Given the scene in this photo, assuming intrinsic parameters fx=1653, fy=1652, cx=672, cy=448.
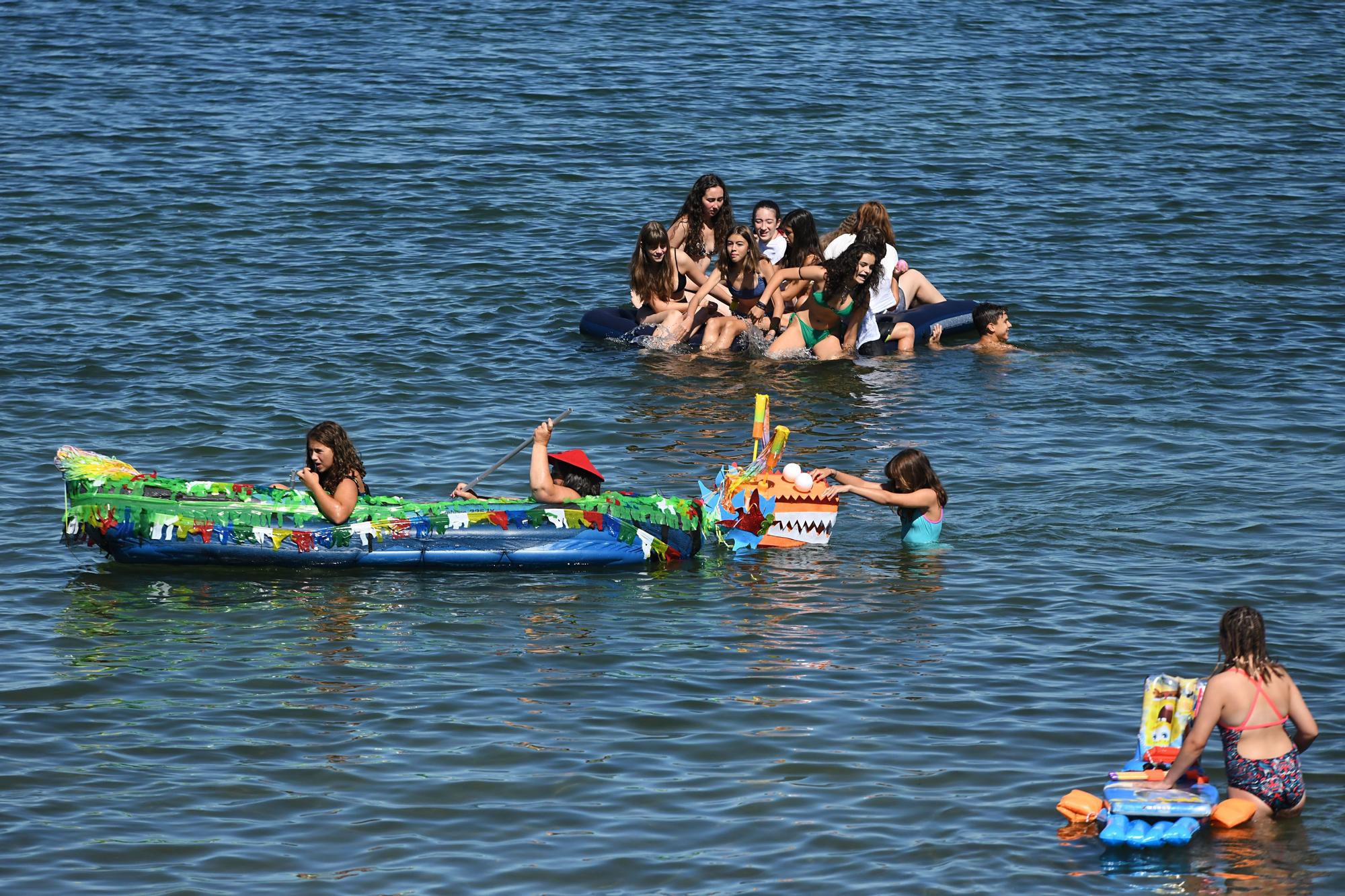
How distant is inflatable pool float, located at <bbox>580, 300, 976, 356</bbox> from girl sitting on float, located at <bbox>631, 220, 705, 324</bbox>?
0.52 feet

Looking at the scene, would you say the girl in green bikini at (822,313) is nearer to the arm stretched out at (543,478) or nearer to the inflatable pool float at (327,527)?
the inflatable pool float at (327,527)

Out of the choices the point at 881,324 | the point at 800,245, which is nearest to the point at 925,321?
the point at 881,324

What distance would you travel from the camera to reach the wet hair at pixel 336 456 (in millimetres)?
10047

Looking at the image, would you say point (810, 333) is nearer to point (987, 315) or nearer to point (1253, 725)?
point (987, 315)

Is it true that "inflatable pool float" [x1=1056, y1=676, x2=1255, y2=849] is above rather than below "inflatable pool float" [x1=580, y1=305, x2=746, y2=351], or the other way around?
below

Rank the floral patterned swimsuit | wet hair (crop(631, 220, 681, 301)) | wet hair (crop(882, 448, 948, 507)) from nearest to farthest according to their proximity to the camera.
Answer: the floral patterned swimsuit < wet hair (crop(882, 448, 948, 507)) < wet hair (crop(631, 220, 681, 301))

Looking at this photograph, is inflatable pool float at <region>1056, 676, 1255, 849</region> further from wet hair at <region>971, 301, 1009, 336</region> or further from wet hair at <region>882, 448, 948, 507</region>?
wet hair at <region>971, 301, 1009, 336</region>

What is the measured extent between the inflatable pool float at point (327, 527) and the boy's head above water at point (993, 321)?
583cm

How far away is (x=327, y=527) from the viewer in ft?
33.7

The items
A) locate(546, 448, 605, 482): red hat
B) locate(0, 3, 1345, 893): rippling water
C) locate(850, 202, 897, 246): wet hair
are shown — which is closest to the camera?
locate(0, 3, 1345, 893): rippling water

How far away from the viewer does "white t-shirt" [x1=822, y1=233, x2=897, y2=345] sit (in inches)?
593

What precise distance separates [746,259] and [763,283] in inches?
14.4

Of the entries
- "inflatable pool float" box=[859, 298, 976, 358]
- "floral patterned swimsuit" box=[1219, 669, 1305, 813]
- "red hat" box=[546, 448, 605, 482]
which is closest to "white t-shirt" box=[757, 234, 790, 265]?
"inflatable pool float" box=[859, 298, 976, 358]

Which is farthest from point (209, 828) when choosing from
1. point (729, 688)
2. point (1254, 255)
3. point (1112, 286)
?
point (1254, 255)
